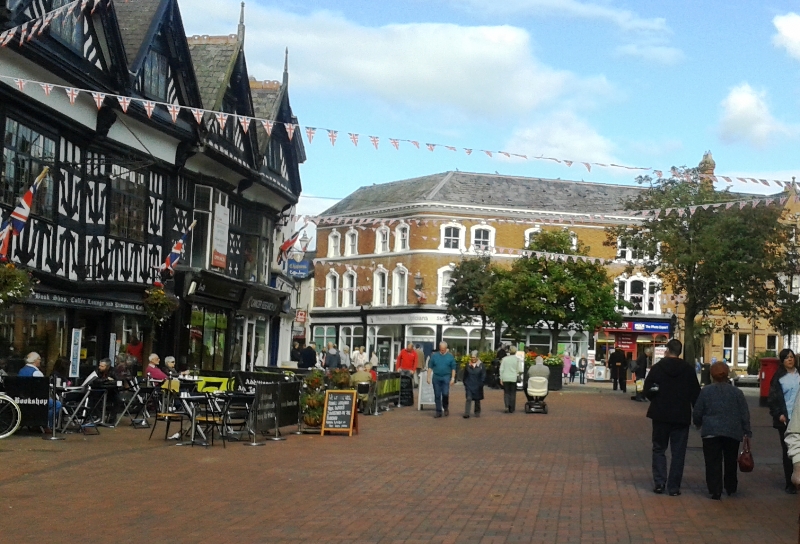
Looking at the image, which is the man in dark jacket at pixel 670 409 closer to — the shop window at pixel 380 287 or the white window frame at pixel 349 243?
the shop window at pixel 380 287

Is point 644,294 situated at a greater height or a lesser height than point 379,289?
greater

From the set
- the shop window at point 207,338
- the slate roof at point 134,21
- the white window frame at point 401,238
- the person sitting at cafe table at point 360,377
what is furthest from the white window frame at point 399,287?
the person sitting at cafe table at point 360,377

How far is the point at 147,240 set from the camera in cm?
2711

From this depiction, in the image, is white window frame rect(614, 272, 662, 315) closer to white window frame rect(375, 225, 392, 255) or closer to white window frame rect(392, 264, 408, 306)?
white window frame rect(392, 264, 408, 306)

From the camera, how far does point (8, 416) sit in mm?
17141

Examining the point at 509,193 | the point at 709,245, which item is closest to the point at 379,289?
the point at 509,193

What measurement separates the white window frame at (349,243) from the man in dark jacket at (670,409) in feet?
197

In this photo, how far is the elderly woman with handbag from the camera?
12.7 meters

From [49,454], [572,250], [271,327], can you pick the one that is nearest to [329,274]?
[572,250]

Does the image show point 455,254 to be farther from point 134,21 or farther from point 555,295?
point 134,21

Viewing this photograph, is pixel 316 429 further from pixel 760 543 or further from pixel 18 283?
pixel 760 543

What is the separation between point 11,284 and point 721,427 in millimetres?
10888

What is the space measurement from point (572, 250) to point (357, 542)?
44.8m

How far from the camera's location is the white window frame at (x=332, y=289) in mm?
74938
